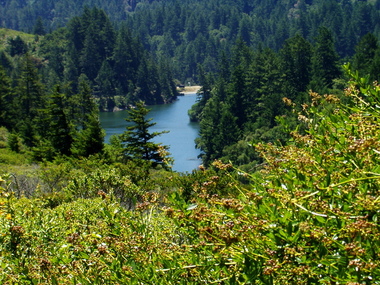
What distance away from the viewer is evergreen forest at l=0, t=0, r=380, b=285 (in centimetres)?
278

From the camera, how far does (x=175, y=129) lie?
68.4 m

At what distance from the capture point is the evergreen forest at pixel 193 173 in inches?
109

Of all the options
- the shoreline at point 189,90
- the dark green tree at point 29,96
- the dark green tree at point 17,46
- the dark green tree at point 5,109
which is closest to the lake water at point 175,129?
the dark green tree at point 29,96

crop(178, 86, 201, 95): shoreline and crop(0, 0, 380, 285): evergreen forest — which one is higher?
crop(0, 0, 380, 285): evergreen forest

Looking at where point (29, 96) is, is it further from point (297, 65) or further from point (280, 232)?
point (280, 232)

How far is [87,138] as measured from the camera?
30453 millimetres

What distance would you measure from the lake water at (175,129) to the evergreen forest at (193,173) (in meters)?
2.18

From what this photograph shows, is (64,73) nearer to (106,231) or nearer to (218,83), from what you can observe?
(218,83)

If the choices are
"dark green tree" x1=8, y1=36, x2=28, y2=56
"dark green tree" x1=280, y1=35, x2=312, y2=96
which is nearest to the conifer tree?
"dark green tree" x1=280, y1=35, x2=312, y2=96

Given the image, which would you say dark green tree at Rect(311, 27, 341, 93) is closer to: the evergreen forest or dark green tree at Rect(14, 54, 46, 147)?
the evergreen forest

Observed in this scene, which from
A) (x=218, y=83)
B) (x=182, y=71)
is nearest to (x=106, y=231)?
(x=218, y=83)

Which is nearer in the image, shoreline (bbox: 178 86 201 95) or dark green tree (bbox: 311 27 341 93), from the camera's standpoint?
dark green tree (bbox: 311 27 341 93)

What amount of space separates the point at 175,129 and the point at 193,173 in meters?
51.4

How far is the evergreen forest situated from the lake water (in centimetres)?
218
